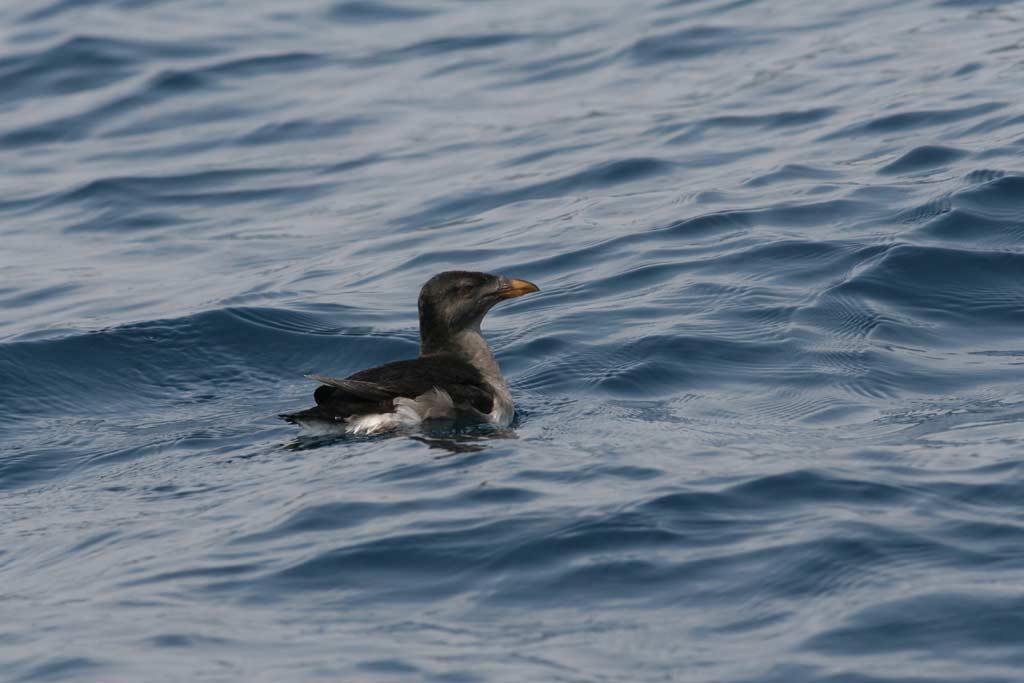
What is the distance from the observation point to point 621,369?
9.47 metres

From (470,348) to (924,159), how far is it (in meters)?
5.43

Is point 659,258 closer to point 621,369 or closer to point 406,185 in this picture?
point 621,369

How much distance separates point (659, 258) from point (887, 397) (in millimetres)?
3313

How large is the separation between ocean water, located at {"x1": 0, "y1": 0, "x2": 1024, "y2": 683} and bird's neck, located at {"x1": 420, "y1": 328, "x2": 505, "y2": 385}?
371 mm

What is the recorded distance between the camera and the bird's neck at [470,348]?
30.2ft

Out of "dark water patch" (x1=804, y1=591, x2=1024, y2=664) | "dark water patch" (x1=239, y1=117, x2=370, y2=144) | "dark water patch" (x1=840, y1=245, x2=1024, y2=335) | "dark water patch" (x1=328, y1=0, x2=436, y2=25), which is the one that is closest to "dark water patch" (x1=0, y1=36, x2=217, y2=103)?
"dark water patch" (x1=328, y1=0, x2=436, y2=25)

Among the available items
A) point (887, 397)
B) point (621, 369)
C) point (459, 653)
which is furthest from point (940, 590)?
point (621, 369)

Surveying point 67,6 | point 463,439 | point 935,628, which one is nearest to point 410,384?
point 463,439

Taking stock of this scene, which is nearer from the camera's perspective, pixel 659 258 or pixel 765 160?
pixel 659 258

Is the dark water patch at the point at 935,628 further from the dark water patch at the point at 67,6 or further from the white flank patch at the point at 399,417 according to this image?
the dark water patch at the point at 67,6

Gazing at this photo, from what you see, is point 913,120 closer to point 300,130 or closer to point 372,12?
point 300,130

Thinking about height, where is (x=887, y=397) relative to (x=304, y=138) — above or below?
below

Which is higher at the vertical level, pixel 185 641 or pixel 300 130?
pixel 300 130

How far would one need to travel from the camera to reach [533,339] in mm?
10391
